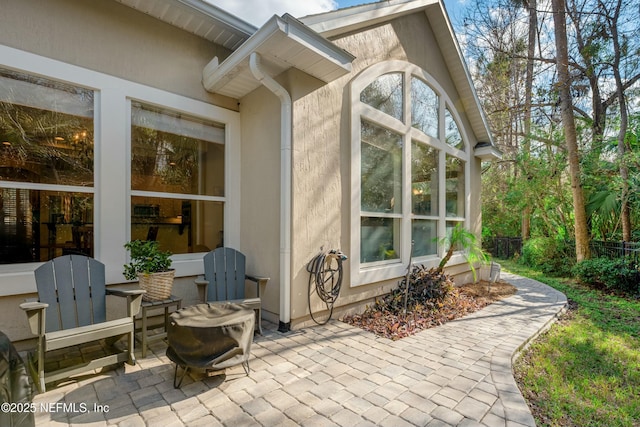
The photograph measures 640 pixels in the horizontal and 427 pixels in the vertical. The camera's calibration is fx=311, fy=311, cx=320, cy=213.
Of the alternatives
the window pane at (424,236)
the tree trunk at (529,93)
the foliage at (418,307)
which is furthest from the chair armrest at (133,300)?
the tree trunk at (529,93)

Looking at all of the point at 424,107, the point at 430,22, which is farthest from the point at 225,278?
the point at 430,22

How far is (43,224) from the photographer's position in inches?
130

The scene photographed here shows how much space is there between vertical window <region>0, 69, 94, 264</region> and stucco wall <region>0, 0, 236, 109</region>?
1.18 ft

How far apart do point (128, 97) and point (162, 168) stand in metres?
0.89

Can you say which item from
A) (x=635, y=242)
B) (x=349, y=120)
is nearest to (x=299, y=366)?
(x=349, y=120)

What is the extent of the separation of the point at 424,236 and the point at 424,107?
258 cm

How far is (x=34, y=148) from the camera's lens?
3266 millimetres

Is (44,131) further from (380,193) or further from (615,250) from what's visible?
(615,250)

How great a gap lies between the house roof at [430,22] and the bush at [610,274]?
404cm

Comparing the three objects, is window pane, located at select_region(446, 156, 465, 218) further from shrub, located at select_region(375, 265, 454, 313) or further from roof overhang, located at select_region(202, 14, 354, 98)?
roof overhang, located at select_region(202, 14, 354, 98)

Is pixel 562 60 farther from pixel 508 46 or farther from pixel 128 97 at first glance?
pixel 128 97

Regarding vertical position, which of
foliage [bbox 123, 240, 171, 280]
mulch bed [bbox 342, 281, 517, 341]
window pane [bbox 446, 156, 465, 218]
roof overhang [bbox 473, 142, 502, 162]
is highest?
roof overhang [bbox 473, 142, 502, 162]

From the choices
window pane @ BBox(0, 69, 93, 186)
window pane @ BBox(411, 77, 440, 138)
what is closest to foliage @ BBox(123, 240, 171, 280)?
window pane @ BBox(0, 69, 93, 186)

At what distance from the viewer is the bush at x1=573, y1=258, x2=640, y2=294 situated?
7.04 m
